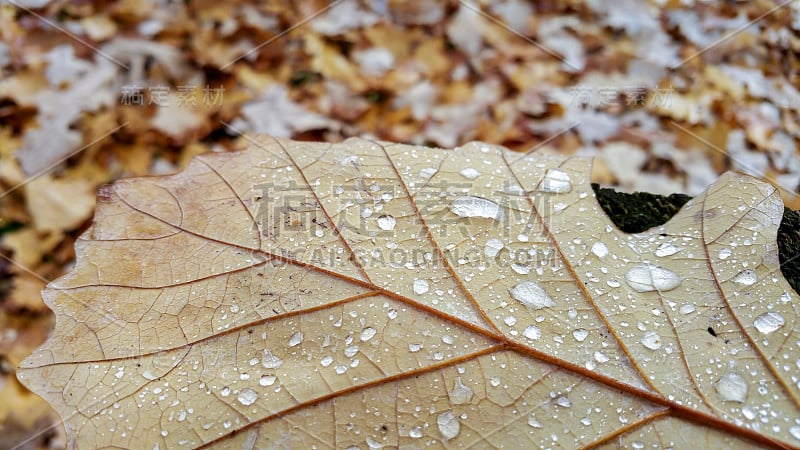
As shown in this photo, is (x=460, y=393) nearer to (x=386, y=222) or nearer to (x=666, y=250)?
(x=386, y=222)

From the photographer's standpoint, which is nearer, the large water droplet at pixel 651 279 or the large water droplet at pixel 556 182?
the large water droplet at pixel 651 279

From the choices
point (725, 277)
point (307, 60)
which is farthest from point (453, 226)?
point (307, 60)

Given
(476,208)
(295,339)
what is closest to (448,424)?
(295,339)

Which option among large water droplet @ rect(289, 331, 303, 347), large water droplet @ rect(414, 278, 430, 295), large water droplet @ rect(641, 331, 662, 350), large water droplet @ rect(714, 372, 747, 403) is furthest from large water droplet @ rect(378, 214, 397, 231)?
large water droplet @ rect(714, 372, 747, 403)

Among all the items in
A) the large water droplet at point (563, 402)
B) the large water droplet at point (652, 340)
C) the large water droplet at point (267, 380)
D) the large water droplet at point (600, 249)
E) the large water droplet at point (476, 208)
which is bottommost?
the large water droplet at point (267, 380)

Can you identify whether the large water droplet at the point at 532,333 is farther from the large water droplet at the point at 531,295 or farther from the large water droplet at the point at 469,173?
the large water droplet at the point at 469,173

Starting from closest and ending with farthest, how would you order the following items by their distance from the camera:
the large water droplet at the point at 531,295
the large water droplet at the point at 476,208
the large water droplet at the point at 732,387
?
1. the large water droplet at the point at 732,387
2. the large water droplet at the point at 531,295
3. the large water droplet at the point at 476,208

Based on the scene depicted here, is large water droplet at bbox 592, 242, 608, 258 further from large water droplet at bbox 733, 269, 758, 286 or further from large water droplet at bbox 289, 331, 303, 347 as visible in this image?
large water droplet at bbox 289, 331, 303, 347

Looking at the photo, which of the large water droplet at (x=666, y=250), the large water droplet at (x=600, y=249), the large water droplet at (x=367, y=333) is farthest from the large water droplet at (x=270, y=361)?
the large water droplet at (x=666, y=250)
